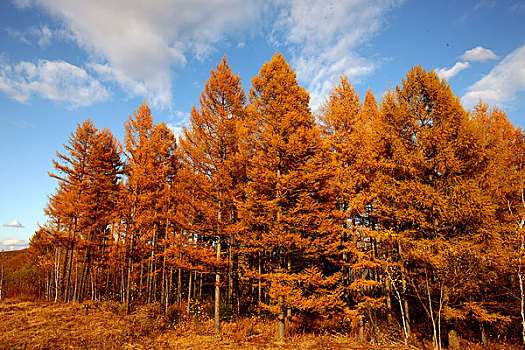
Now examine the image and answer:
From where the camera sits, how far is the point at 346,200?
491 inches

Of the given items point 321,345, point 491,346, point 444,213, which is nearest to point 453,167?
point 444,213

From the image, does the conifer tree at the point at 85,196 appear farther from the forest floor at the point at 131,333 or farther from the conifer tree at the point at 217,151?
the conifer tree at the point at 217,151

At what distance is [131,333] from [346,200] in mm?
11892

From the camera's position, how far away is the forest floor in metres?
9.96

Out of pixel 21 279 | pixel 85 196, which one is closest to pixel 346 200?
pixel 85 196

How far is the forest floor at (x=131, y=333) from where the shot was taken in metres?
9.96

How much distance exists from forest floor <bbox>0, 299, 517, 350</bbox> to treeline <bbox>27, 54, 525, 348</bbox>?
1140 millimetres

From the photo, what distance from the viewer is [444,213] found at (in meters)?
10.2

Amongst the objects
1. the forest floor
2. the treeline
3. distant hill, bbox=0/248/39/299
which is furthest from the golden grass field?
distant hill, bbox=0/248/39/299

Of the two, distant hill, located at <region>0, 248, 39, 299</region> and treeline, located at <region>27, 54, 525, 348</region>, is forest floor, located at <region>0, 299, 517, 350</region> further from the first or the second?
distant hill, located at <region>0, 248, 39, 299</region>

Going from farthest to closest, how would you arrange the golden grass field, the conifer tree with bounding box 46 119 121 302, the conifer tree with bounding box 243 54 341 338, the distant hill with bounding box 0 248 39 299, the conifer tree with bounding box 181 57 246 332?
the distant hill with bounding box 0 248 39 299
the conifer tree with bounding box 46 119 121 302
the conifer tree with bounding box 181 57 246 332
the conifer tree with bounding box 243 54 341 338
the golden grass field

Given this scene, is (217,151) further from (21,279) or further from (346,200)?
(21,279)

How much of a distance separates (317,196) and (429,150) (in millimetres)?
5674

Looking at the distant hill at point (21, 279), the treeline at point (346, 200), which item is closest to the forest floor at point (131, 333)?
the treeline at point (346, 200)
